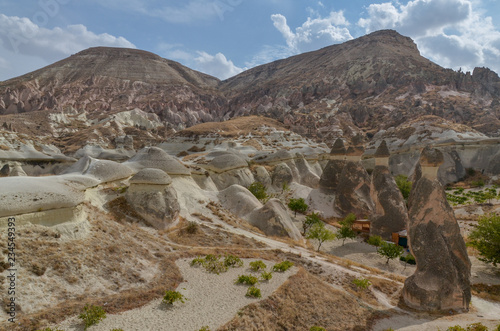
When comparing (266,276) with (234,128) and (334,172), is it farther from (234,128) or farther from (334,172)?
(234,128)

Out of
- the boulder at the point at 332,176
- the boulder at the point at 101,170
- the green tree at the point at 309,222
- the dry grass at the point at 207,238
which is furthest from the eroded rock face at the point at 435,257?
the boulder at the point at 332,176

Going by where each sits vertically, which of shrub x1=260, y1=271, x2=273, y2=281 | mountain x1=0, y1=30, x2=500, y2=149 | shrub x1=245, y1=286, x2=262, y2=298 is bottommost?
shrub x1=245, y1=286, x2=262, y2=298

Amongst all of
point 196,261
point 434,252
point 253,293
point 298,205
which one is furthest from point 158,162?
point 434,252

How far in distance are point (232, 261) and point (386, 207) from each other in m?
15.5

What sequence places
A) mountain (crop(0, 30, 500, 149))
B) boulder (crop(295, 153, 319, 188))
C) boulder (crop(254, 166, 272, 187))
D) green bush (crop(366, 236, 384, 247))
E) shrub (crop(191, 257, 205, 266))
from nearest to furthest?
shrub (crop(191, 257, 205, 266)) < green bush (crop(366, 236, 384, 247)) < boulder (crop(254, 166, 272, 187)) < boulder (crop(295, 153, 319, 188)) < mountain (crop(0, 30, 500, 149))

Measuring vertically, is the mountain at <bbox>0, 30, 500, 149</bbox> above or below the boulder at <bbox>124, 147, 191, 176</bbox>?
above

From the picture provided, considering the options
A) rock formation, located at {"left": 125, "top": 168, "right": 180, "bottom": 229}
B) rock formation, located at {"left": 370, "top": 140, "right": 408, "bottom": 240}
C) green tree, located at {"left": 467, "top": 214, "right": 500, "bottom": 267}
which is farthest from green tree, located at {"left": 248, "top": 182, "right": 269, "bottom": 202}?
green tree, located at {"left": 467, "top": 214, "right": 500, "bottom": 267}

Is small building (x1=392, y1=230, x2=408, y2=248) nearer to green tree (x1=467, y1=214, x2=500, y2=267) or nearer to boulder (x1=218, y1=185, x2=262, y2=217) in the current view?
green tree (x1=467, y1=214, x2=500, y2=267)

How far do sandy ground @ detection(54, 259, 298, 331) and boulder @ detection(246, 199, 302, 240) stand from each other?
28.2 feet

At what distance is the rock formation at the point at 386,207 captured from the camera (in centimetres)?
2303

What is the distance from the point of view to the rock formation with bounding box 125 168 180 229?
17141 mm

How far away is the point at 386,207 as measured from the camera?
23.4m

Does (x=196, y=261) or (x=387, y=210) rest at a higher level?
(x=387, y=210)

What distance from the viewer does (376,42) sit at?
144500 mm
